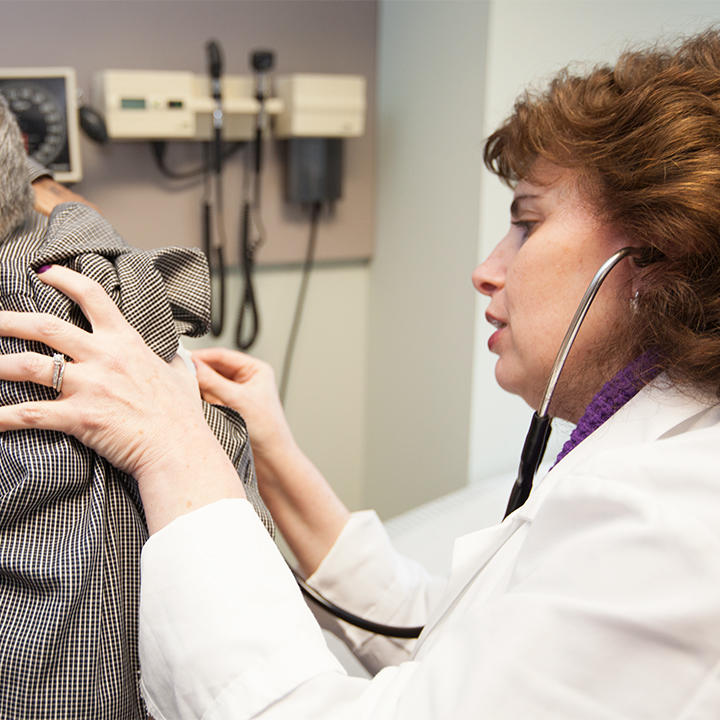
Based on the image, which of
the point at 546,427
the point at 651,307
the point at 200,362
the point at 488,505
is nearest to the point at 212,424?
the point at 200,362

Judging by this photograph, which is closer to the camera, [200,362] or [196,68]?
[200,362]

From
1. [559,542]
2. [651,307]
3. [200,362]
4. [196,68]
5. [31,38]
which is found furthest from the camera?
[196,68]

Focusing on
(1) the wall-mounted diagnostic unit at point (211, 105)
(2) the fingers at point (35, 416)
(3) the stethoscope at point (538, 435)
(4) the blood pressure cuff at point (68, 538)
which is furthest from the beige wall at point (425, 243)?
(2) the fingers at point (35, 416)

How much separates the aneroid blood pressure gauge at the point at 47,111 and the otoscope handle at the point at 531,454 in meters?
0.96

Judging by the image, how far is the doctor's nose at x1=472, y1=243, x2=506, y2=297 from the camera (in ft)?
3.11

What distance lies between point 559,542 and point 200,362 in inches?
23.0

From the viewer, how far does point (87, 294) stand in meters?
0.73

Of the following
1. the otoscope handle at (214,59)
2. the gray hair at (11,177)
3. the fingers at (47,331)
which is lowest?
the fingers at (47,331)

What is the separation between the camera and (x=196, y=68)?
1552 millimetres

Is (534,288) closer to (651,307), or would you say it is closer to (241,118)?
(651,307)

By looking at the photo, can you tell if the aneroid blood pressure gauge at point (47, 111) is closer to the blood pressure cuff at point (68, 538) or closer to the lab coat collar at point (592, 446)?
the blood pressure cuff at point (68, 538)

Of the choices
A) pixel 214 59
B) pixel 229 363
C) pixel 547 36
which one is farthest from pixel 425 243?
pixel 229 363

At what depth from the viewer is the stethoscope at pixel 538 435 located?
79 cm

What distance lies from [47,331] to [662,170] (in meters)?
0.64
